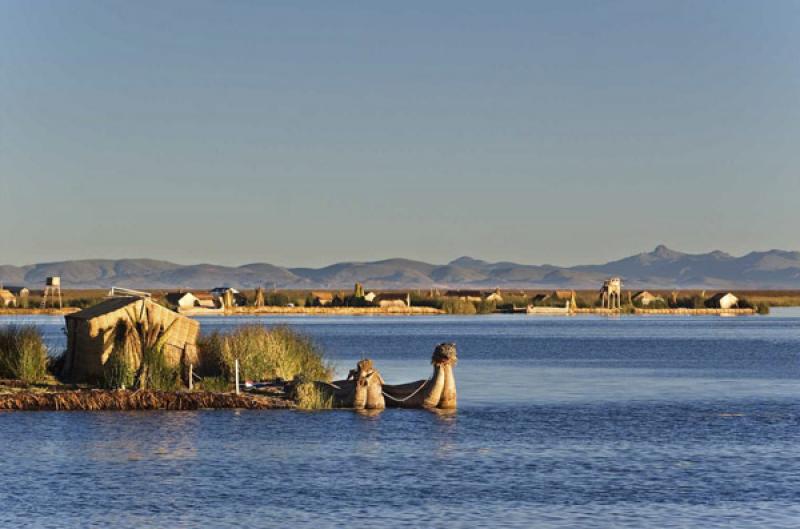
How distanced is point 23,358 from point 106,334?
2415mm

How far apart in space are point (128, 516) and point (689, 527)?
28.5 feet

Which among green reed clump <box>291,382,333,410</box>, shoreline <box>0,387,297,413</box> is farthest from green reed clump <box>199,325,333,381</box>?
shoreline <box>0,387,297,413</box>

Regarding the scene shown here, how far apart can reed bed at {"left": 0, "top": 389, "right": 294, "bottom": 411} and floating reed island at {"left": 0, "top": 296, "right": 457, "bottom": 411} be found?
0.03 metres

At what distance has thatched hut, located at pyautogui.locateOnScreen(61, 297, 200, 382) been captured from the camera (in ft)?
133

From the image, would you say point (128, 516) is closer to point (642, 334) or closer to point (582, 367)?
point (582, 367)

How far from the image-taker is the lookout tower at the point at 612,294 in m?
180

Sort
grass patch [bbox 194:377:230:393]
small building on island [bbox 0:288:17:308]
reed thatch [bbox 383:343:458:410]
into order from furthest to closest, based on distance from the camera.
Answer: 1. small building on island [bbox 0:288:17:308]
2. grass patch [bbox 194:377:230:393]
3. reed thatch [bbox 383:343:458:410]

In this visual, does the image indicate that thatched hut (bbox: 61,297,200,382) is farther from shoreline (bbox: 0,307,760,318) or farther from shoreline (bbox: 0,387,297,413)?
shoreline (bbox: 0,307,760,318)

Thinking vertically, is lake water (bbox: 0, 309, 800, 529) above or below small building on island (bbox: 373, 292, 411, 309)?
below

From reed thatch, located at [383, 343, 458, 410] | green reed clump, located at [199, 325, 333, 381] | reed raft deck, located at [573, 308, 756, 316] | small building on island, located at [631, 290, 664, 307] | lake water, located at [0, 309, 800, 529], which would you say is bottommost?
lake water, located at [0, 309, 800, 529]

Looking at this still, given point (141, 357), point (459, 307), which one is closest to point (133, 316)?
point (141, 357)

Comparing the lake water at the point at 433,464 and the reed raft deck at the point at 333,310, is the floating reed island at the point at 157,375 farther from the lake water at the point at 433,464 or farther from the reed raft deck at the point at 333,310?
the reed raft deck at the point at 333,310

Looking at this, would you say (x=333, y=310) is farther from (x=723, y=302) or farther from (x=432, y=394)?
(x=432, y=394)

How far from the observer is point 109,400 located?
3759cm
